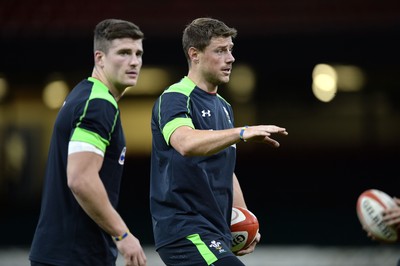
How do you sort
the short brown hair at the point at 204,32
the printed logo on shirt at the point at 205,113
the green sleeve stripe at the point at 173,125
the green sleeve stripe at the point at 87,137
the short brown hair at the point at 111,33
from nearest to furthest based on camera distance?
the green sleeve stripe at the point at 87,137, the short brown hair at the point at 111,33, the green sleeve stripe at the point at 173,125, the printed logo on shirt at the point at 205,113, the short brown hair at the point at 204,32

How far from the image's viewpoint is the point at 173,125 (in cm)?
559

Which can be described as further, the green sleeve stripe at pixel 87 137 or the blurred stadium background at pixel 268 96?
the blurred stadium background at pixel 268 96

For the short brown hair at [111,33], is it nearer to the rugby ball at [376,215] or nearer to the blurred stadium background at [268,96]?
the rugby ball at [376,215]

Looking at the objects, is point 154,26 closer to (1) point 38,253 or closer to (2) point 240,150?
(2) point 240,150

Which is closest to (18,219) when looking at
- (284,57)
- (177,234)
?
(284,57)

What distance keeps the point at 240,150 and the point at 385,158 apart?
2787 millimetres

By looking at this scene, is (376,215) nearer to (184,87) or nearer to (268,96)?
(184,87)

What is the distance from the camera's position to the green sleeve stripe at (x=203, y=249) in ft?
18.4

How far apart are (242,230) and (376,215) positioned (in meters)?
1.14

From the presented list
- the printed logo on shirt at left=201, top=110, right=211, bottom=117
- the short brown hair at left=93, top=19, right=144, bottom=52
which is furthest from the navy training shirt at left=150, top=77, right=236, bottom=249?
the short brown hair at left=93, top=19, right=144, bottom=52

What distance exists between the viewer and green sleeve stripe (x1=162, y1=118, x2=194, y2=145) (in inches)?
219

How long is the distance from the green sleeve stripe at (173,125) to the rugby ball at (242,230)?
0.91 meters

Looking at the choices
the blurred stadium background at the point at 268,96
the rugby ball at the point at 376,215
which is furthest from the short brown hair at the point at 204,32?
the blurred stadium background at the point at 268,96

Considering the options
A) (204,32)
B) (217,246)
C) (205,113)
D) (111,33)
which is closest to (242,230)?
(217,246)
